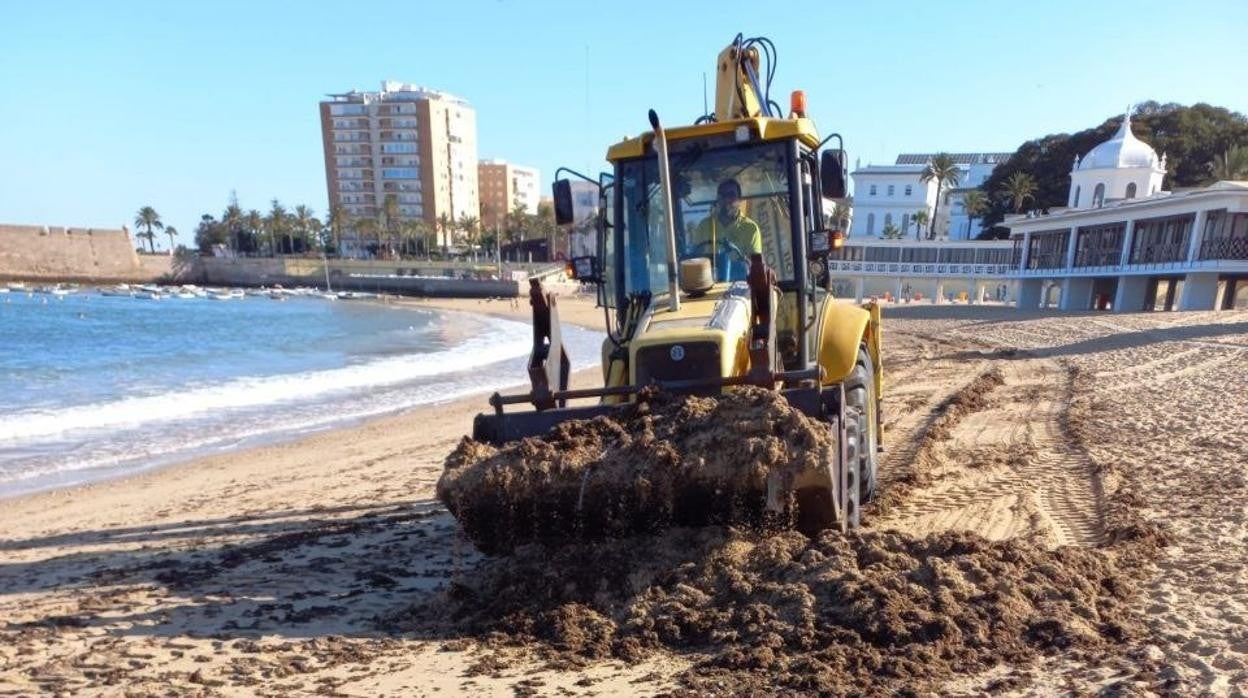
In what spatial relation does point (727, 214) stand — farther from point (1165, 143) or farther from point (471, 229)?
point (471, 229)

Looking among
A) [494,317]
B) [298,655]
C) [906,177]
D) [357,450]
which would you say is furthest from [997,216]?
[298,655]

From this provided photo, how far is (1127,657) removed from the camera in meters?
3.35

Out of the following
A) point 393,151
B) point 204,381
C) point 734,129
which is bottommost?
point 204,381

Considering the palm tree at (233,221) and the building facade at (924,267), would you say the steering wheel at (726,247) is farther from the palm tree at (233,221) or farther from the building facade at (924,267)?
the palm tree at (233,221)

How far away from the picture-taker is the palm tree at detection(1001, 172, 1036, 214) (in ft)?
203

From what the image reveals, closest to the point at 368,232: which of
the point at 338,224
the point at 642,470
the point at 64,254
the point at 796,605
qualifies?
the point at 338,224

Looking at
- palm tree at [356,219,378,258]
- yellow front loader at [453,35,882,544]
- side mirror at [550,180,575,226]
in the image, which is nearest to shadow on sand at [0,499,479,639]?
yellow front loader at [453,35,882,544]

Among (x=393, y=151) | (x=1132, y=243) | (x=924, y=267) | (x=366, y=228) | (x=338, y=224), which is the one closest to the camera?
(x=1132, y=243)

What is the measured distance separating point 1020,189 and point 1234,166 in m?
14.5

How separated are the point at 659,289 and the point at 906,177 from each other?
7225 cm

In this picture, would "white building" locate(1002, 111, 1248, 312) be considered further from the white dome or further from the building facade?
the building facade

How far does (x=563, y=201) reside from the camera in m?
5.46

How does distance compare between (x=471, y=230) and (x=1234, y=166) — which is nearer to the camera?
(x=1234, y=166)

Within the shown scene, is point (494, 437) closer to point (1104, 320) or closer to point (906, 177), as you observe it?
point (1104, 320)
